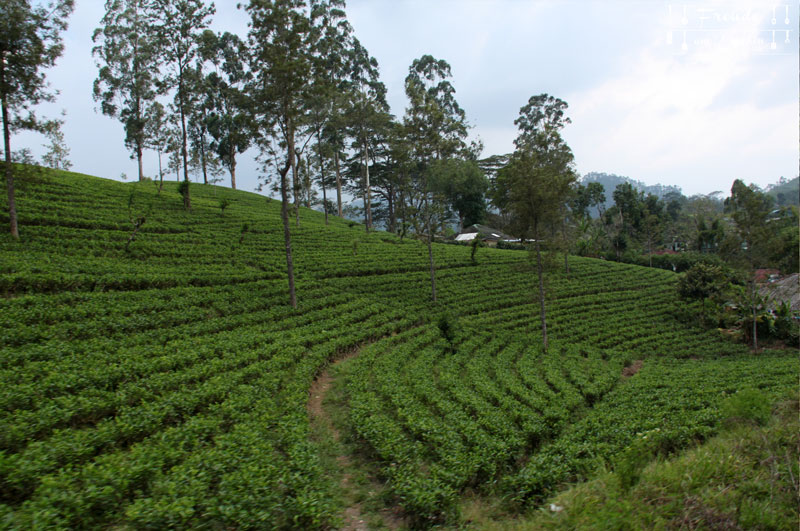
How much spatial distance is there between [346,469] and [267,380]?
368 cm

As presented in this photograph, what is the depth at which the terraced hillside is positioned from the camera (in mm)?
5305

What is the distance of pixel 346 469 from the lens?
7.04 meters

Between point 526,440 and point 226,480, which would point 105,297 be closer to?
point 226,480

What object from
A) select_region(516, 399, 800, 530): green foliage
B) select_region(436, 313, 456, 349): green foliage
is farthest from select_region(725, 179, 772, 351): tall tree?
select_region(516, 399, 800, 530): green foliage

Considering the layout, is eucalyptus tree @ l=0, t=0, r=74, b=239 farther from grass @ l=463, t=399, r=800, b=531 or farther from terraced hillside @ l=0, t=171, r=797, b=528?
grass @ l=463, t=399, r=800, b=531

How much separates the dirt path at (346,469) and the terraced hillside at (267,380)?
11.3 inches

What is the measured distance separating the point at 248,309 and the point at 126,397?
7942 millimetres

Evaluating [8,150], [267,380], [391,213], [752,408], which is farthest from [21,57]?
[391,213]

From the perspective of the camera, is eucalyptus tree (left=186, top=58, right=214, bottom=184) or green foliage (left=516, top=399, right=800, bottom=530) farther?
eucalyptus tree (left=186, top=58, right=214, bottom=184)

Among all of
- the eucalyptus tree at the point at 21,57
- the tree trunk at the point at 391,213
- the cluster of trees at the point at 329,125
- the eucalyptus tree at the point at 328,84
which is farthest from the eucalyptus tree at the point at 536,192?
the tree trunk at the point at 391,213

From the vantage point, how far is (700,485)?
446 cm

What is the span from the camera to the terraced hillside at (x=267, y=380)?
5.30m

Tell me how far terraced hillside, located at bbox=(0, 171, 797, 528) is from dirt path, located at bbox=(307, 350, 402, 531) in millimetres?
287

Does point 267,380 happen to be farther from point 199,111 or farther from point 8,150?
point 199,111
